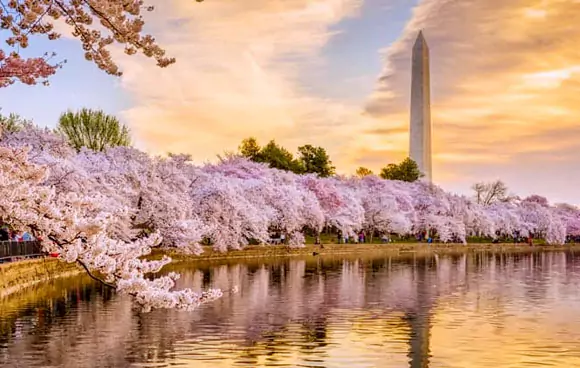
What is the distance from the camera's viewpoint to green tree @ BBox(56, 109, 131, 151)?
71125 mm

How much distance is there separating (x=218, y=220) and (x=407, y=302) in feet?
75.6

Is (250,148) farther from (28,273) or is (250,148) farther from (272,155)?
(28,273)

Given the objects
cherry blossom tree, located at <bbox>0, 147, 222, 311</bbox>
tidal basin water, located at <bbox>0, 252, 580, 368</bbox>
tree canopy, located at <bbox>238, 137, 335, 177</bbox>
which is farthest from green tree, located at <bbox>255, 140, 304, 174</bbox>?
cherry blossom tree, located at <bbox>0, 147, 222, 311</bbox>

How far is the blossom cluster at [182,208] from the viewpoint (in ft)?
25.8

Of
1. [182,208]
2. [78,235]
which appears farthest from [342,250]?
[78,235]

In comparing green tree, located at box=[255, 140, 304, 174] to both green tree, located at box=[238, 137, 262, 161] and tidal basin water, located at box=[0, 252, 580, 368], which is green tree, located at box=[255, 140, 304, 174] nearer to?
green tree, located at box=[238, 137, 262, 161]

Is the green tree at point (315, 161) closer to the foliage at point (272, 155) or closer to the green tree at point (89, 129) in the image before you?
the foliage at point (272, 155)

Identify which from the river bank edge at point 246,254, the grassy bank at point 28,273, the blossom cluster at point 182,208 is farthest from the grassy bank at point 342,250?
the grassy bank at point 28,273

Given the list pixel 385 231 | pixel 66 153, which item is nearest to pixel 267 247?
pixel 66 153

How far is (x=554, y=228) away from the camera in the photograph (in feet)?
296

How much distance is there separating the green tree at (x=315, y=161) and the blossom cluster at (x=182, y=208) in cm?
792

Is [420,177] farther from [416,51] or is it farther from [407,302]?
[407,302]

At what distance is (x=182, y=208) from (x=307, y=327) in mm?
23402

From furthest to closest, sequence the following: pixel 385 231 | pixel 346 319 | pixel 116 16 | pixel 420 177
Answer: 1. pixel 420 177
2. pixel 385 231
3. pixel 346 319
4. pixel 116 16
